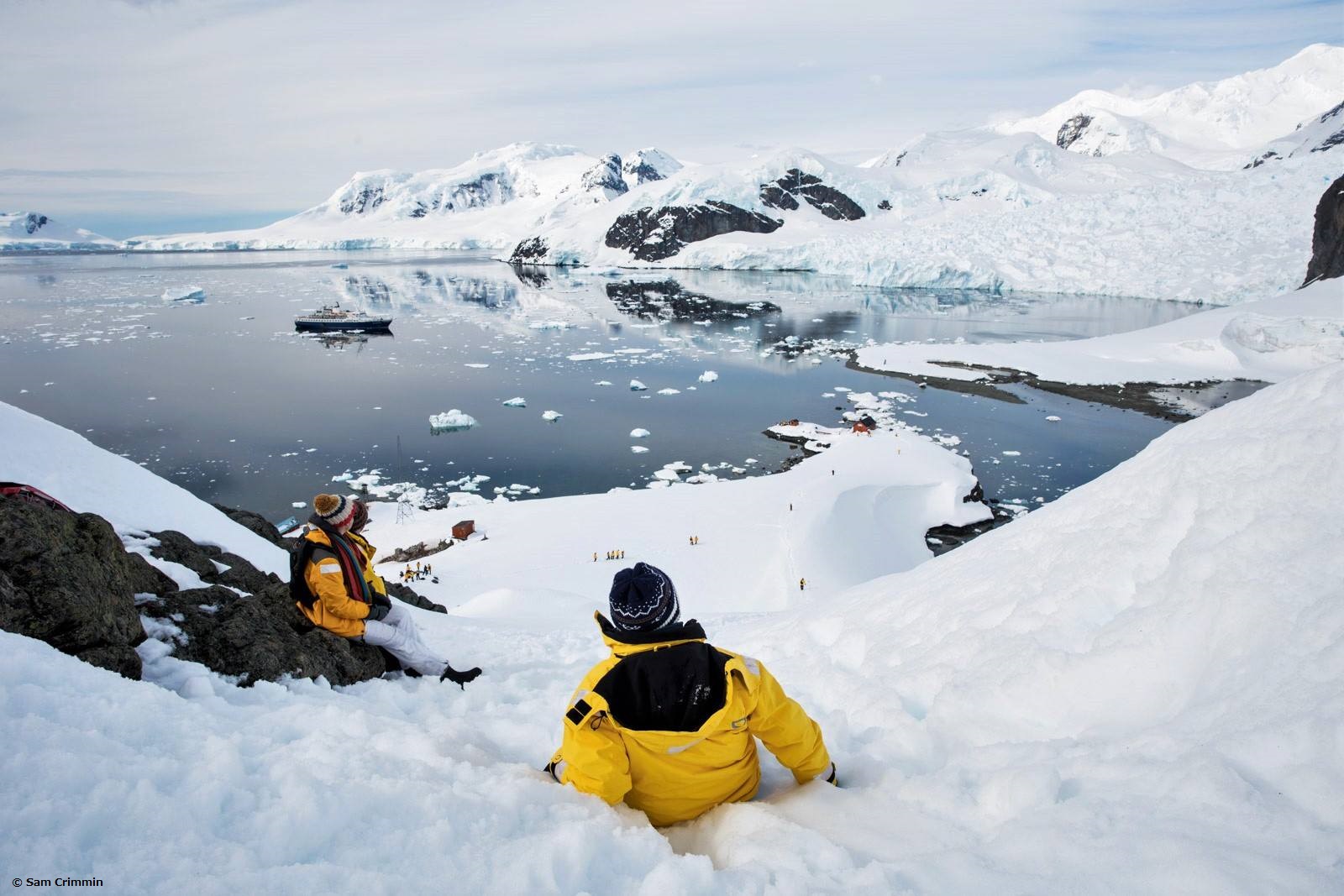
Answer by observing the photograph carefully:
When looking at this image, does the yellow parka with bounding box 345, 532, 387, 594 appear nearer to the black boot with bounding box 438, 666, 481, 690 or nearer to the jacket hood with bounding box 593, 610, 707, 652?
the black boot with bounding box 438, 666, 481, 690

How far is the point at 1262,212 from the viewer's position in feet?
167

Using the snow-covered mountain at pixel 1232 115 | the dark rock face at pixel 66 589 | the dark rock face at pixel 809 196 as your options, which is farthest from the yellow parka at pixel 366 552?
the snow-covered mountain at pixel 1232 115

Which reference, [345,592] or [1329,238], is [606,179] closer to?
[1329,238]

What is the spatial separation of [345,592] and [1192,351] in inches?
1545

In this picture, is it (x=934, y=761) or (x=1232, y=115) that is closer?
(x=934, y=761)

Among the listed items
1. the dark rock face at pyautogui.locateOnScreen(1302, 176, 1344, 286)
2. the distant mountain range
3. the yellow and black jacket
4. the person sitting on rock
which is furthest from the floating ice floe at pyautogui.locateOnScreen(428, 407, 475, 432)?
the distant mountain range

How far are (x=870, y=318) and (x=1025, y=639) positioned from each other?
48755 mm

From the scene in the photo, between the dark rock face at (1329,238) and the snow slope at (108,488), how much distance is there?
4608 centimetres

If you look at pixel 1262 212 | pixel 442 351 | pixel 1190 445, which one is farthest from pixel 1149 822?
pixel 1262 212

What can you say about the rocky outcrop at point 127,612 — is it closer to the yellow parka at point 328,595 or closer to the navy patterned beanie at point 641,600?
the yellow parka at point 328,595

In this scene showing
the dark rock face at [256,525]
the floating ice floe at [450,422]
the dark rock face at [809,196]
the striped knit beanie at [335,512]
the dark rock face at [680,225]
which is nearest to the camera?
the striped knit beanie at [335,512]

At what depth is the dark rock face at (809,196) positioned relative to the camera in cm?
9150

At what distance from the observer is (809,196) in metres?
92.2

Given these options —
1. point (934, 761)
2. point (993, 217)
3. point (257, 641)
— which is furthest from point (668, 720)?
point (993, 217)
